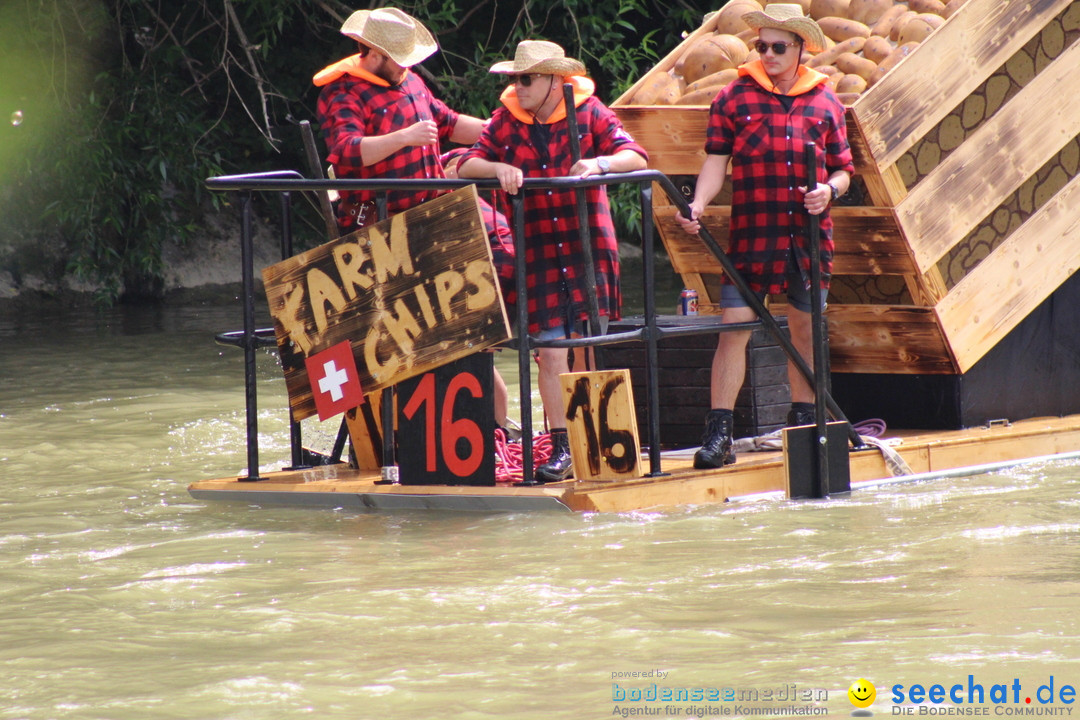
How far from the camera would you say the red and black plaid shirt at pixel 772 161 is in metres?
5.56

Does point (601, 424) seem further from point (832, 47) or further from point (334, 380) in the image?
point (832, 47)

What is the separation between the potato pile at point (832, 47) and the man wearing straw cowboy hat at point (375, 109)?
99 cm

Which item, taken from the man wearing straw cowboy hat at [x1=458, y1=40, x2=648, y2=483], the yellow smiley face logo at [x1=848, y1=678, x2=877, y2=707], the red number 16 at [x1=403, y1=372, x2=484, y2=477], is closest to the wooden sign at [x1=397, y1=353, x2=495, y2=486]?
the red number 16 at [x1=403, y1=372, x2=484, y2=477]

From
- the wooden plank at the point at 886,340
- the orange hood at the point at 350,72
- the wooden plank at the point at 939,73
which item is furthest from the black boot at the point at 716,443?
the orange hood at the point at 350,72

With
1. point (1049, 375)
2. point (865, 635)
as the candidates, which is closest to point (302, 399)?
point (865, 635)

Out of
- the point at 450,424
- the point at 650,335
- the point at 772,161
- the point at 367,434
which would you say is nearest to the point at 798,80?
the point at 772,161

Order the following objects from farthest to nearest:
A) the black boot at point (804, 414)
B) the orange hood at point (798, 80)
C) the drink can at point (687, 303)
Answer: the drink can at point (687, 303)
the black boot at point (804, 414)
the orange hood at point (798, 80)

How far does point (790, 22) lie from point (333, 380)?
6.59ft

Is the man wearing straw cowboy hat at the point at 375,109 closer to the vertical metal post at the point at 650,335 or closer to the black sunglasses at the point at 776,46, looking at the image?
the vertical metal post at the point at 650,335

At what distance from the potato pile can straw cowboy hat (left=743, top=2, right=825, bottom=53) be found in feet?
1.33
